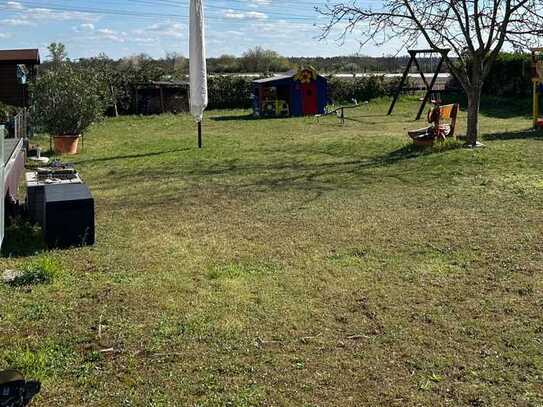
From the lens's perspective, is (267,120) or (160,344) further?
(267,120)

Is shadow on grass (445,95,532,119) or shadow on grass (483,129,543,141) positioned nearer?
shadow on grass (483,129,543,141)

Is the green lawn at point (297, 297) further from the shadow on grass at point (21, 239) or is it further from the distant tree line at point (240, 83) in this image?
the distant tree line at point (240, 83)

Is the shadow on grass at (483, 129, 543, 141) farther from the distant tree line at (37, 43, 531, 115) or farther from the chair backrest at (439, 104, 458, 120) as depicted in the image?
the distant tree line at (37, 43, 531, 115)

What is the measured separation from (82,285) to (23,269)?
661 millimetres

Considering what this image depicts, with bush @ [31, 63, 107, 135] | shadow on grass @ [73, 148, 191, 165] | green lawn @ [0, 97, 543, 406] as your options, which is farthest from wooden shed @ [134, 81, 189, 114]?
green lawn @ [0, 97, 543, 406]

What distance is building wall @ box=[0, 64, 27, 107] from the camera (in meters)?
18.0

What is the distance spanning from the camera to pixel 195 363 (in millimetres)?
3510

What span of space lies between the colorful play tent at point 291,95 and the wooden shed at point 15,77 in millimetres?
7775

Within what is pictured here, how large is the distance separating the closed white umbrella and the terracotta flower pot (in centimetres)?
266

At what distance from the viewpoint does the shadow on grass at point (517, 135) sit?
13461 mm

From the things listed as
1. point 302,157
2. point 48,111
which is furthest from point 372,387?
point 48,111

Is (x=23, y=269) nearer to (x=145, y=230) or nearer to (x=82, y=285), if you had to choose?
(x=82, y=285)

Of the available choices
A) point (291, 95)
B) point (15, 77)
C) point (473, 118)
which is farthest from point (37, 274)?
point (291, 95)

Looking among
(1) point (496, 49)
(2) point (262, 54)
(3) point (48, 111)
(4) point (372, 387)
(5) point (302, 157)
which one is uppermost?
(2) point (262, 54)
